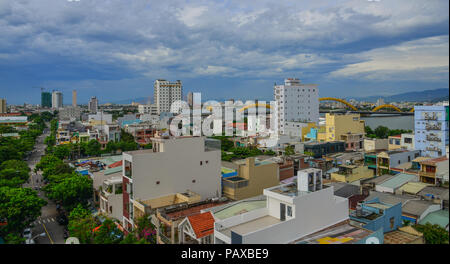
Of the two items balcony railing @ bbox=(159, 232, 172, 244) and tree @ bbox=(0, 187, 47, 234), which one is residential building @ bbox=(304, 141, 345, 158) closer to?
balcony railing @ bbox=(159, 232, 172, 244)

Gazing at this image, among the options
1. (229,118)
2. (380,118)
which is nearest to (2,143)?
(229,118)

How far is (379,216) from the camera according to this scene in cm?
431

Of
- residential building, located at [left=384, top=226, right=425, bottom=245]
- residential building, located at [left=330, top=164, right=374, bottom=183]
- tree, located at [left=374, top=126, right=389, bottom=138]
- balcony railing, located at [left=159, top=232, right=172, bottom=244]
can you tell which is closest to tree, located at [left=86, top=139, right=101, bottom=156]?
residential building, located at [left=330, top=164, right=374, bottom=183]

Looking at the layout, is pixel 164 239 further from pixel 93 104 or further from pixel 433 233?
pixel 93 104

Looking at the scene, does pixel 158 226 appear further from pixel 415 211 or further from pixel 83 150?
pixel 83 150

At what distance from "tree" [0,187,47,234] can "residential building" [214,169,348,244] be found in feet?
14.9

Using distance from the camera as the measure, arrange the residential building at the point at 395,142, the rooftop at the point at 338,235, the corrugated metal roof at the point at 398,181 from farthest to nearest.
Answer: the residential building at the point at 395,142
the corrugated metal roof at the point at 398,181
the rooftop at the point at 338,235

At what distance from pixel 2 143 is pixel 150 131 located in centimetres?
753

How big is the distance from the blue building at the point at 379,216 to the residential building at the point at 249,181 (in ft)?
8.54

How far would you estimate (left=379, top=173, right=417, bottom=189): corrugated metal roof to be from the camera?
6722mm

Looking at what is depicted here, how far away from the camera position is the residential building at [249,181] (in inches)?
261

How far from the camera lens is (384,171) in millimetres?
8789

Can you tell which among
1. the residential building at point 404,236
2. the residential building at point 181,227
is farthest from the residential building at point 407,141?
the residential building at point 181,227

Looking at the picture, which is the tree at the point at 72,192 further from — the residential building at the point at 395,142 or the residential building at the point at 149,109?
the residential building at the point at 149,109
